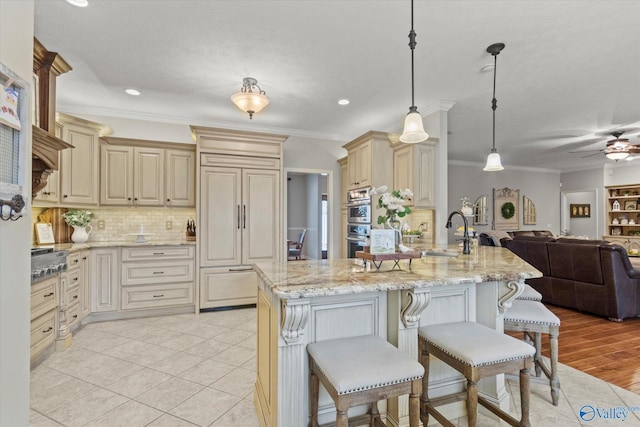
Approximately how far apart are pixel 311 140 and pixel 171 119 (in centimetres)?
228

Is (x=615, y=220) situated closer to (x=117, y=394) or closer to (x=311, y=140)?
(x=311, y=140)

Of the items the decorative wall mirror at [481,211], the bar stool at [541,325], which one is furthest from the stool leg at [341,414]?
the decorative wall mirror at [481,211]

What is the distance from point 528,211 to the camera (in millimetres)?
9086

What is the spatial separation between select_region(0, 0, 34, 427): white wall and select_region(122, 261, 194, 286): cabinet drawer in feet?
9.91

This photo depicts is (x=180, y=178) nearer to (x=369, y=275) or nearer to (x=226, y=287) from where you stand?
(x=226, y=287)

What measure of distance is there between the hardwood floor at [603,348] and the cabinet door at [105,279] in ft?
15.7

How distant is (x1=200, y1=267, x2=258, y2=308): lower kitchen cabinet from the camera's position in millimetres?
4156

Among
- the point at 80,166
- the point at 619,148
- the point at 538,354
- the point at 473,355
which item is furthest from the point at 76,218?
the point at 619,148

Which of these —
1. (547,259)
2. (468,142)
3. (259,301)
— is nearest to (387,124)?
(468,142)

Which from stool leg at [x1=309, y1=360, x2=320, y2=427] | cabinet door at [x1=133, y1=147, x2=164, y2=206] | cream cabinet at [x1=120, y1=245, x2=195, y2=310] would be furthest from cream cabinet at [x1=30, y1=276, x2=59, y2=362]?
stool leg at [x1=309, y1=360, x2=320, y2=427]

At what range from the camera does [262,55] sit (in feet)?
9.89

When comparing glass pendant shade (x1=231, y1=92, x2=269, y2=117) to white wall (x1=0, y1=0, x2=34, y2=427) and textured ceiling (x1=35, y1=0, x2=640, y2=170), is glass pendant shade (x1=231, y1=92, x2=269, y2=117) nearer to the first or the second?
textured ceiling (x1=35, y1=0, x2=640, y2=170)

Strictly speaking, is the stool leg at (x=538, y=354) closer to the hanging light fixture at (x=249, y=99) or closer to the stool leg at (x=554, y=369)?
the stool leg at (x=554, y=369)

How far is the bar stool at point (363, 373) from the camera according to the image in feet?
Result: 4.07
